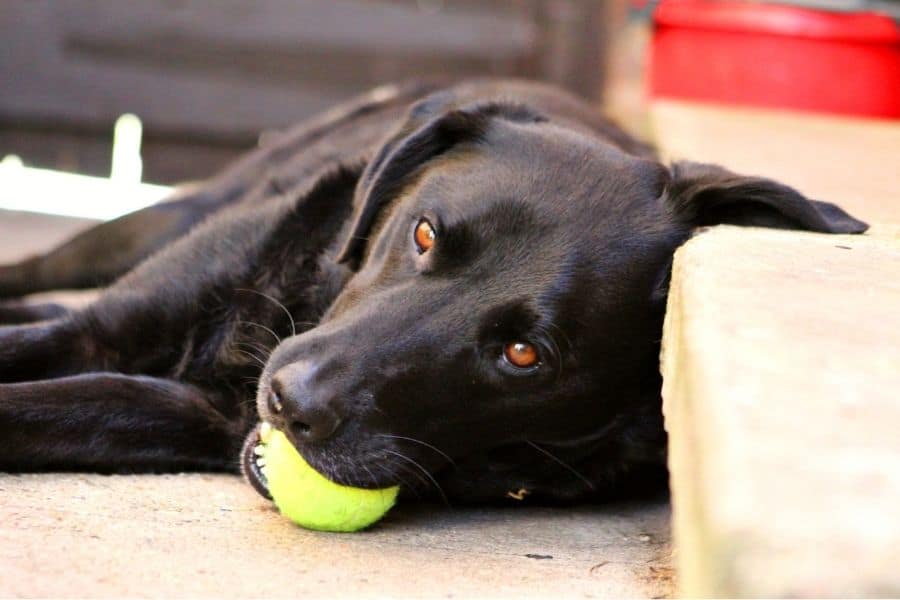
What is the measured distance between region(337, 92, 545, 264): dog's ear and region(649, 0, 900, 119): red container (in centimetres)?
327

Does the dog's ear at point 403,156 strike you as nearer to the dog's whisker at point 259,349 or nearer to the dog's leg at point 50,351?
the dog's whisker at point 259,349

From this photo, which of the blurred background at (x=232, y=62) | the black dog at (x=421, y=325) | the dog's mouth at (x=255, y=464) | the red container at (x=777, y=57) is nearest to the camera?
the black dog at (x=421, y=325)

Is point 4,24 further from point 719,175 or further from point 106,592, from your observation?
point 106,592

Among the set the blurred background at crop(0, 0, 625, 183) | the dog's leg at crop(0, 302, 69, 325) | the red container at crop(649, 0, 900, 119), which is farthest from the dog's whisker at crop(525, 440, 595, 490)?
the blurred background at crop(0, 0, 625, 183)

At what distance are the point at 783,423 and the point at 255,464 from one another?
3.29ft

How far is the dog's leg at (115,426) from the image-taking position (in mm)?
1899

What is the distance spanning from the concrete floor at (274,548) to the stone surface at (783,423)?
11.5 inches

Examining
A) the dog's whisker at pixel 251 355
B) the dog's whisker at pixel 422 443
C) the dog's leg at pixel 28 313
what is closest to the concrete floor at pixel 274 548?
the dog's whisker at pixel 422 443

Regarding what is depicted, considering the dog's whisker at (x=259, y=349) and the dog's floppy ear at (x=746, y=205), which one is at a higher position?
the dog's floppy ear at (x=746, y=205)

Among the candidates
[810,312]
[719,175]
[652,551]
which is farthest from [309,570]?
[719,175]

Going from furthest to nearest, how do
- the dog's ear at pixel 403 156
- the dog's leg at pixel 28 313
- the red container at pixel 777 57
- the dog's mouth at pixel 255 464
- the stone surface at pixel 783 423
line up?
the red container at pixel 777 57, the dog's leg at pixel 28 313, the dog's ear at pixel 403 156, the dog's mouth at pixel 255 464, the stone surface at pixel 783 423

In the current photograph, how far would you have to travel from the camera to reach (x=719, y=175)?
2.04 metres

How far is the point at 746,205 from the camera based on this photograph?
1973 millimetres

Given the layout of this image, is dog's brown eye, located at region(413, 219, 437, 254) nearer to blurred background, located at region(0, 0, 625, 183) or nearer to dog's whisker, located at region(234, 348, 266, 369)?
dog's whisker, located at region(234, 348, 266, 369)
